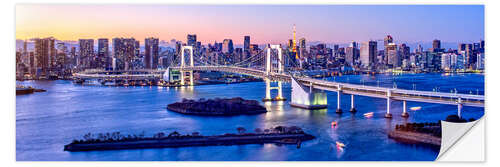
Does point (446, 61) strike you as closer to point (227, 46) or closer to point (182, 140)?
point (227, 46)

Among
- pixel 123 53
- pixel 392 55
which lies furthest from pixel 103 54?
pixel 392 55

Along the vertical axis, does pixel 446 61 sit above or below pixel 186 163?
above

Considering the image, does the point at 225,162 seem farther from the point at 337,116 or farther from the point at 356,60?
the point at 356,60

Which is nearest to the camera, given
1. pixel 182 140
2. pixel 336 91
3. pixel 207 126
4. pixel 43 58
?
pixel 182 140

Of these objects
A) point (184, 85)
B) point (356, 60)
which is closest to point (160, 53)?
point (184, 85)

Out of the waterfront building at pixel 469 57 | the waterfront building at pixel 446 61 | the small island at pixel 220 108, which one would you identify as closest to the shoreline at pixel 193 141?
the small island at pixel 220 108

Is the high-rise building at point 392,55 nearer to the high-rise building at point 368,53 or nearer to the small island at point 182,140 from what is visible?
the high-rise building at point 368,53

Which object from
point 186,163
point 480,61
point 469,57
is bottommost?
point 186,163
